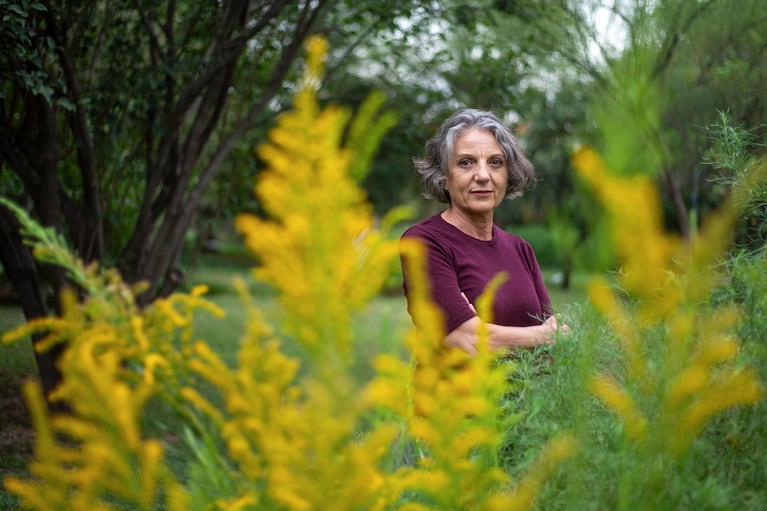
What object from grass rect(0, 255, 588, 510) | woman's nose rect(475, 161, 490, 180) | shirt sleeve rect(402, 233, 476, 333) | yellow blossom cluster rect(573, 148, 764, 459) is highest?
woman's nose rect(475, 161, 490, 180)

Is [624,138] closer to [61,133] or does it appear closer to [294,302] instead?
[294,302]

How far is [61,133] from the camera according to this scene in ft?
20.6

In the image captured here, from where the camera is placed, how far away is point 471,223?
314 centimetres

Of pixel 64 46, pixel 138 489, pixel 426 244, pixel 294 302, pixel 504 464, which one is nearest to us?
pixel 294 302

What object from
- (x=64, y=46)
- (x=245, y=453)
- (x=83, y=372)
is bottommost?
(x=245, y=453)

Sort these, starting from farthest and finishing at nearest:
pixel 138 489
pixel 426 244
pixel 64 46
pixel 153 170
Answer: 1. pixel 153 170
2. pixel 64 46
3. pixel 426 244
4. pixel 138 489

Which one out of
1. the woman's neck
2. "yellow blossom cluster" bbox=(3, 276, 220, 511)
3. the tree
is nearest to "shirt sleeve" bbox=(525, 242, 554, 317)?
the woman's neck

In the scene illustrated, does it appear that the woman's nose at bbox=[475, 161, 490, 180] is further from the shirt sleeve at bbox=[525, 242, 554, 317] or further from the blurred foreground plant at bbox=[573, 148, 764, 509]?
the blurred foreground plant at bbox=[573, 148, 764, 509]

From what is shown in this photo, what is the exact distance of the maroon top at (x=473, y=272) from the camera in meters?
2.85

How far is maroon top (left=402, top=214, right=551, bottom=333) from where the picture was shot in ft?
9.34

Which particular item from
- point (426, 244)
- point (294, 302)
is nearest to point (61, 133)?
point (426, 244)

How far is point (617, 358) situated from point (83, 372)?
1190mm

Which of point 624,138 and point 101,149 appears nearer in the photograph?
point 624,138

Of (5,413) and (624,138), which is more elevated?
(624,138)
